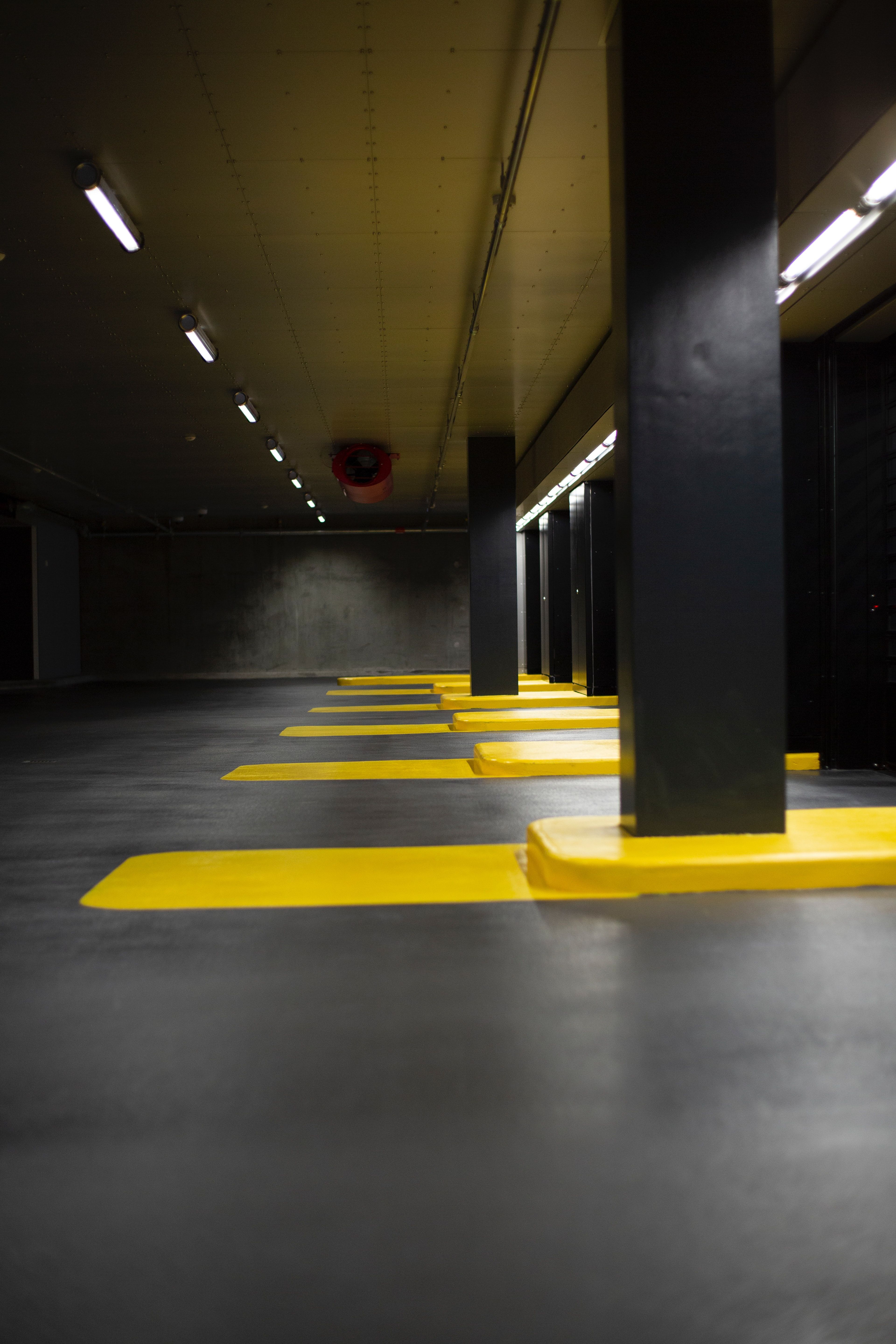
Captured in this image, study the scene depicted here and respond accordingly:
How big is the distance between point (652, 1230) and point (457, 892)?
273 centimetres

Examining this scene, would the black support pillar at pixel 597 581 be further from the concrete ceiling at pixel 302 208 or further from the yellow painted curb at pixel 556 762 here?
the yellow painted curb at pixel 556 762

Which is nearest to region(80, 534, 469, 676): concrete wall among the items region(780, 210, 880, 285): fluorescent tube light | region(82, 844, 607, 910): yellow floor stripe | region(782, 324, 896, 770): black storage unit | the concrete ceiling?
the concrete ceiling

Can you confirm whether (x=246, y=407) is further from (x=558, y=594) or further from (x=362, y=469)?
(x=558, y=594)

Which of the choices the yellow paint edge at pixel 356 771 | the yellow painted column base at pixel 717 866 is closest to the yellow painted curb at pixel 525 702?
the yellow paint edge at pixel 356 771

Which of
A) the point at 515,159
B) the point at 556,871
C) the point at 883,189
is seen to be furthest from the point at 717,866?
the point at 515,159

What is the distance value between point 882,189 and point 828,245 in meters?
0.77

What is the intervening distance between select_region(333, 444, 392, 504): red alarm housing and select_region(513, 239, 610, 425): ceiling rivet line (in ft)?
9.29

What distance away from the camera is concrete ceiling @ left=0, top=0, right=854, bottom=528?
5449mm

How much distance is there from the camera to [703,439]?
16.3ft

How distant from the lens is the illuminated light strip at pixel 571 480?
1358 cm

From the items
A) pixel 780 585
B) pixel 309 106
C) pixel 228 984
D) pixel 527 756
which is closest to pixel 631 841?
pixel 780 585

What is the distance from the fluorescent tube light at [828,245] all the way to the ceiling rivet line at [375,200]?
10.5 feet

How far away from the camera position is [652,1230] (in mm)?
2094

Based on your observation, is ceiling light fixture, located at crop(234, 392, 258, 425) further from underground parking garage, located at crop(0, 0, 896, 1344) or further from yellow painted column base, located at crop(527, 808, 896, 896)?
yellow painted column base, located at crop(527, 808, 896, 896)
